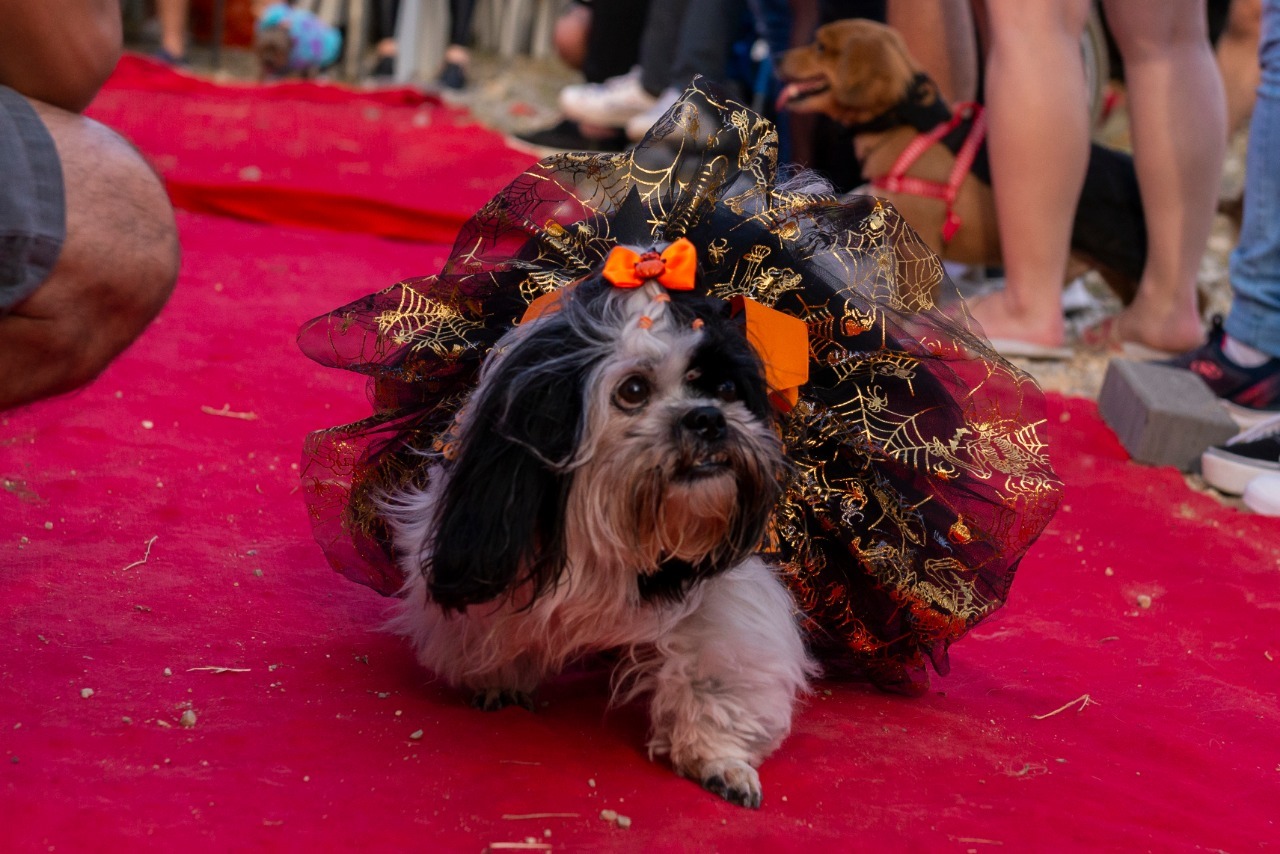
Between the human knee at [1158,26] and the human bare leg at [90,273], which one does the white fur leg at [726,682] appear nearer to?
the human bare leg at [90,273]

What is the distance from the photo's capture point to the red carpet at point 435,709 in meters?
1.36

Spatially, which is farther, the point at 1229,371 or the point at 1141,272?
the point at 1141,272

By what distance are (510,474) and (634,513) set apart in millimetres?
149

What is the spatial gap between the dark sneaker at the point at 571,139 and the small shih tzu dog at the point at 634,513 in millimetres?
5323

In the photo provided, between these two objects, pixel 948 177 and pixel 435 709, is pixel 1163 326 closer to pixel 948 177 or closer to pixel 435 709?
pixel 948 177

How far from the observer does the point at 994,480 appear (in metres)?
1.75

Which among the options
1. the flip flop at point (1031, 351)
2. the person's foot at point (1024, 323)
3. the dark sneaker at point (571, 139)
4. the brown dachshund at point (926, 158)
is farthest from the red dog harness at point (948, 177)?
the dark sneaker at point (571, 139)

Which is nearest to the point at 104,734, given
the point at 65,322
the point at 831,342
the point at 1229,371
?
the point at 65,322

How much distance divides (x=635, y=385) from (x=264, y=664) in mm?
668

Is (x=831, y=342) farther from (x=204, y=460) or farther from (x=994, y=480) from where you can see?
(x=204, y=460)

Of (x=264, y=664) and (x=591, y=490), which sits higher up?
(x=591, y=490)

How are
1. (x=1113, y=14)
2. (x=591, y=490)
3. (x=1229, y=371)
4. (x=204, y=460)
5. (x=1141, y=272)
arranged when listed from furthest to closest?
(x=1141, y=272)
(x=1113, y=14)
(x=1229, y=371)
(x=204, y=460)
(x=591, y=490)

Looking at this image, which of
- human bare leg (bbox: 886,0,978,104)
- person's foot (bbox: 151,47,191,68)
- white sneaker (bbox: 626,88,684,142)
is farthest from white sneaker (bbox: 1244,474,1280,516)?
person's foot (bbox: 151,47,191,68)

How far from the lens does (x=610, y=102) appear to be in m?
6.51
